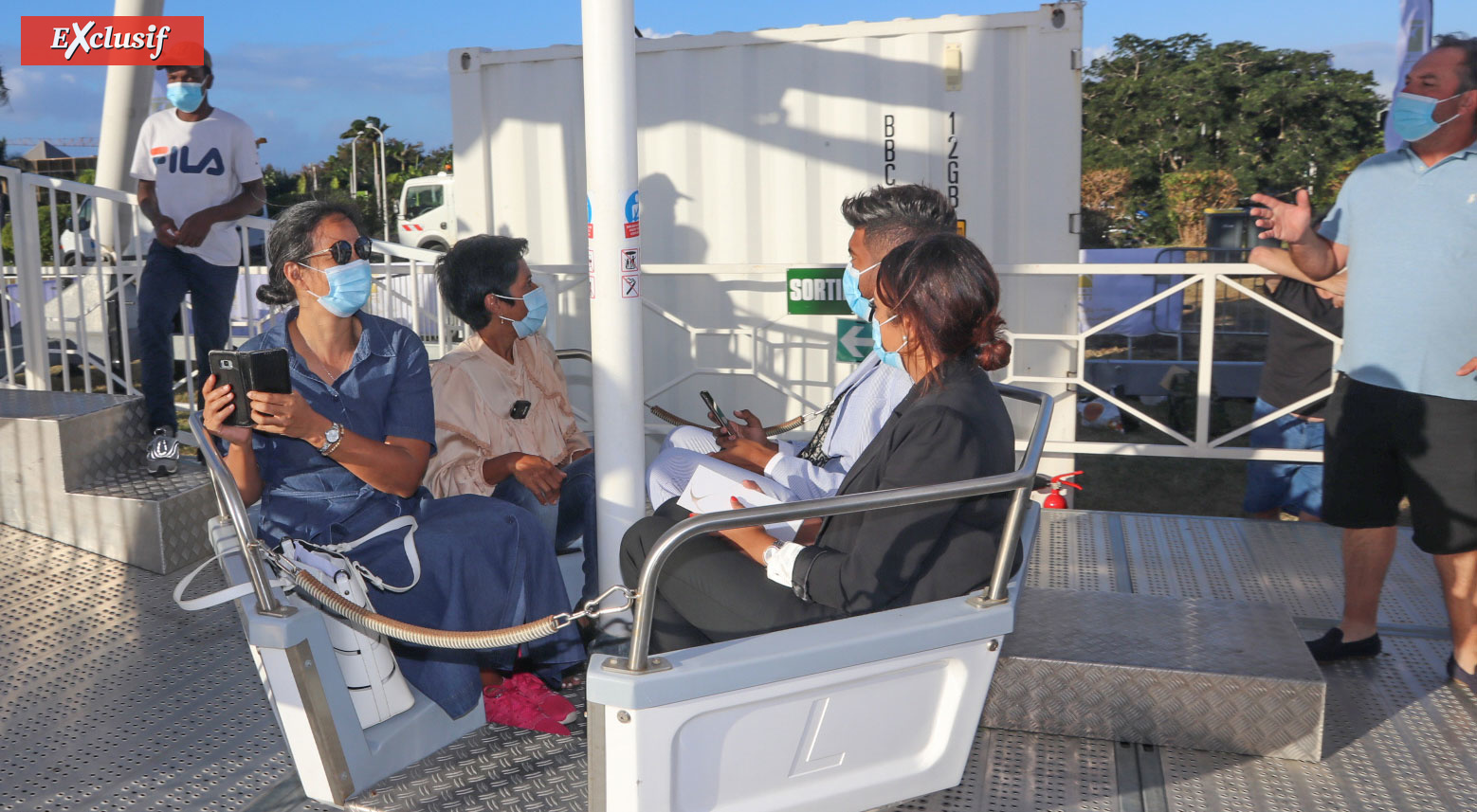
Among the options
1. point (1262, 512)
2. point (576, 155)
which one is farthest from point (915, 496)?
point (576, 155)

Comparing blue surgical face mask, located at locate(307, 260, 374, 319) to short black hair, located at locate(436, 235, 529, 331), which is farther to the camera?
short black hair, located at locate(436, 235, 529, 331)

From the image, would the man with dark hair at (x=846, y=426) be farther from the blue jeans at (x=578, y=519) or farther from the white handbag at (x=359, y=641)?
the white handbag at (x=359, y=641)

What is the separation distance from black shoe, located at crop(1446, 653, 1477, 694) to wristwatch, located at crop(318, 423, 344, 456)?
3154 mm

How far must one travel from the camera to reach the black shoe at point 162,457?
4211 mm

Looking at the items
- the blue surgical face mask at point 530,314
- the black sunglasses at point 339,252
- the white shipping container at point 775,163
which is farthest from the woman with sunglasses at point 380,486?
the white shipping container at point 775,163

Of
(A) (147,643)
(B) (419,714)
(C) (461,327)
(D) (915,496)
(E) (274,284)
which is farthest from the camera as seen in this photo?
(C) (461,327)

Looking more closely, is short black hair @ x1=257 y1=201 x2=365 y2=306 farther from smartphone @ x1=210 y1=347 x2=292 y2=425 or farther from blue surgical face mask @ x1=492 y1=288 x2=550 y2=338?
blue surgical face mask @ x1=492 y1=288 x2=550 y2=338

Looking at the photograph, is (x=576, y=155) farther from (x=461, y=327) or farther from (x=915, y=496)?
(x=915, y=496)

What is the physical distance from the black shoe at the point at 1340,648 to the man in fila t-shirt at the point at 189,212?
441 centimetres

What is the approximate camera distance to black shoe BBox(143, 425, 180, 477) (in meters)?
4.21

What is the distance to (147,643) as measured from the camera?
3.48 meters

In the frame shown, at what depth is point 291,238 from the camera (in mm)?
2893

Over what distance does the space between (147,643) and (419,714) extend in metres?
1.34

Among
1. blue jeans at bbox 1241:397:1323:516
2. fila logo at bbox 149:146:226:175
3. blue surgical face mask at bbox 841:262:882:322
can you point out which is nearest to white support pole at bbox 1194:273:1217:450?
blue jeans at bbox 1241:397:1323:516
